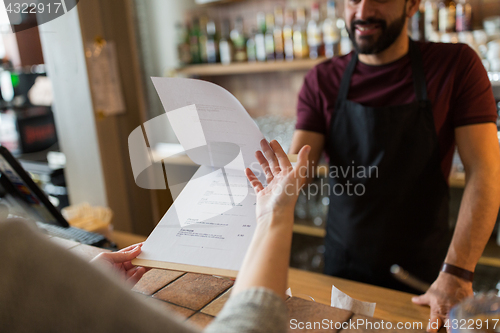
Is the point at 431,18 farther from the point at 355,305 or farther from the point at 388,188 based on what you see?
the point at 355,305

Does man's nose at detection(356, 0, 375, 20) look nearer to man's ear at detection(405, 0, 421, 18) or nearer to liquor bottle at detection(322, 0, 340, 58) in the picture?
man's ear at detection(405, 0, 421, 18)

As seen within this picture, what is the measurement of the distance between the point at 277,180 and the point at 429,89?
0.87 m

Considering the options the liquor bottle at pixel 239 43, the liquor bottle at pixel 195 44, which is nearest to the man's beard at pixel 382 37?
the liquor bottle at pixel 239 43

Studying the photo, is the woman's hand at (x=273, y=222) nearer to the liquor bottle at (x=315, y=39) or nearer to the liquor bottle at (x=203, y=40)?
the liquor bottle at (x=315, y=39)

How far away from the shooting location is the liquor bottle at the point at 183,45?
286 centimetres

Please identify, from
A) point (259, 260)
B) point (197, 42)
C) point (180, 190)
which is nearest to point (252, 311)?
point (259, 260)

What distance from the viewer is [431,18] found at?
199cm

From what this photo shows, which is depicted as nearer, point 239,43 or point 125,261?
point 125,261

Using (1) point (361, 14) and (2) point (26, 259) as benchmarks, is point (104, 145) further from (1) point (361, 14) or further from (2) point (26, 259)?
(2) point (26, 259)

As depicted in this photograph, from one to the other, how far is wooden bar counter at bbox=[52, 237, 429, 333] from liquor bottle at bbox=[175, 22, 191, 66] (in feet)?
6.99

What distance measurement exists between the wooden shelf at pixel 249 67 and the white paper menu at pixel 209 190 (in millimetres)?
1635

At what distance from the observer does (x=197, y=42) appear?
287cm

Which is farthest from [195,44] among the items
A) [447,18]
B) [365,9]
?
[365,9]

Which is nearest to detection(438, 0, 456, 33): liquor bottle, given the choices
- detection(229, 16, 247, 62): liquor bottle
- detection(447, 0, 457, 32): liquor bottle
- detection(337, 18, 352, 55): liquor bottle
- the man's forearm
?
detection(447, 0, 457, 32): liquor bottle
